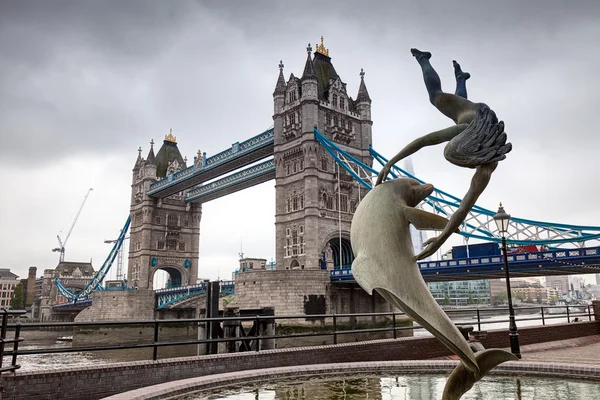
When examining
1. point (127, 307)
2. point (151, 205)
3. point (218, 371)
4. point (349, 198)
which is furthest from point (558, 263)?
point (151, 205)

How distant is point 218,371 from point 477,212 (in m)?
35.4

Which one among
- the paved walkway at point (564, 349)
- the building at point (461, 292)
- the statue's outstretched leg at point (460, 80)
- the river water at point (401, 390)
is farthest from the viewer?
the building at point (461, 292)

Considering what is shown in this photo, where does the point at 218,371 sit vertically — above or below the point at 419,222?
below

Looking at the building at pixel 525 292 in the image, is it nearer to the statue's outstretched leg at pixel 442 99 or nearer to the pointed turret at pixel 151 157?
the pointed turret at pixel 151 157

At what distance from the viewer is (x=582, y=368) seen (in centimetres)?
641

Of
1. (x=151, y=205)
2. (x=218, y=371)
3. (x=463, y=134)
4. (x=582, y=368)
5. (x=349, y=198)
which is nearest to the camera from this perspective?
(x=463, y=134)

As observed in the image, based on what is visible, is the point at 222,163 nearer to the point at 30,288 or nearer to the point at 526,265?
the point at 526,265

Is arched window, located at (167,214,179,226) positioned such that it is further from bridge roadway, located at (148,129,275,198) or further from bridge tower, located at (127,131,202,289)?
bridge roadway, located at (148,129,275,198)

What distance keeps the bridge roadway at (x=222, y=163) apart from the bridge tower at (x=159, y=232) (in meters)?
2.87

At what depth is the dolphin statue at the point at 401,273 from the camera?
4.29 metres

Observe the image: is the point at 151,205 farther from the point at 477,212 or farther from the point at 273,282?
the point at 477,212

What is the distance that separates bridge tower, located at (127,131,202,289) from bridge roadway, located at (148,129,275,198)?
2867 millimetres

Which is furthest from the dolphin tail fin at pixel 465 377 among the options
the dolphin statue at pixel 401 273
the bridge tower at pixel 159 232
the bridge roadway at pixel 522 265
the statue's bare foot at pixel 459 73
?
the bridge tower at pixel 159 232

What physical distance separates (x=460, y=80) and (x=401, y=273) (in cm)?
222
